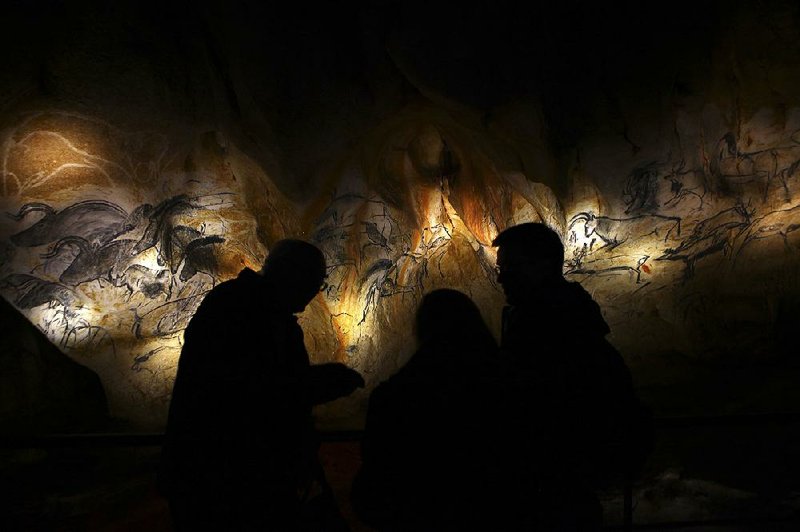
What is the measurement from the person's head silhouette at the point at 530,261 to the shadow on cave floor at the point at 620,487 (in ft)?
9.46

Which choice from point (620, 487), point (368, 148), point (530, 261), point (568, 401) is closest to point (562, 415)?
point (568, 401)

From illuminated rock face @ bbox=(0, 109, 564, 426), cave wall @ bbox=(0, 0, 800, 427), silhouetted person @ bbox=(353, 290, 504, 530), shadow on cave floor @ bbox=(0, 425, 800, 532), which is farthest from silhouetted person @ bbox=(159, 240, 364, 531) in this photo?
illuminated rock face @ bbox=(0, 109, 564, 426)

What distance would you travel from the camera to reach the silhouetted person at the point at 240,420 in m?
1.46

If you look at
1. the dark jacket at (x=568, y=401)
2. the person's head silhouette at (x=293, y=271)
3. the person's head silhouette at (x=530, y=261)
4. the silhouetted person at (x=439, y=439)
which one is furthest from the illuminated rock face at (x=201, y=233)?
the dark jacket at (x=568, y=401)

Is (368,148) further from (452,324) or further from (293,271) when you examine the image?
(452,324)

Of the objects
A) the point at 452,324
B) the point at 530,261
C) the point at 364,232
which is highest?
the point at 364,232

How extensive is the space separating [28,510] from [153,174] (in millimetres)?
4123

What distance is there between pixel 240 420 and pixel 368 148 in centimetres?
620

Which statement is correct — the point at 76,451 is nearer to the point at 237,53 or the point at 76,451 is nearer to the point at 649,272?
the point at 237,53

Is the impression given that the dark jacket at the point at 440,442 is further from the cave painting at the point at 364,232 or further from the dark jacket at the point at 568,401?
the cave painting at the point at 364,232

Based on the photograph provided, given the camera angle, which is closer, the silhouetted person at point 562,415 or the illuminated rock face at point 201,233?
the silhouetted person at point 562,415

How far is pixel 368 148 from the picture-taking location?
23.9ft

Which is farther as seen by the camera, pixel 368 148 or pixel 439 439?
pixel 368 148

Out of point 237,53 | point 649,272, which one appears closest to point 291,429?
point 237,53
